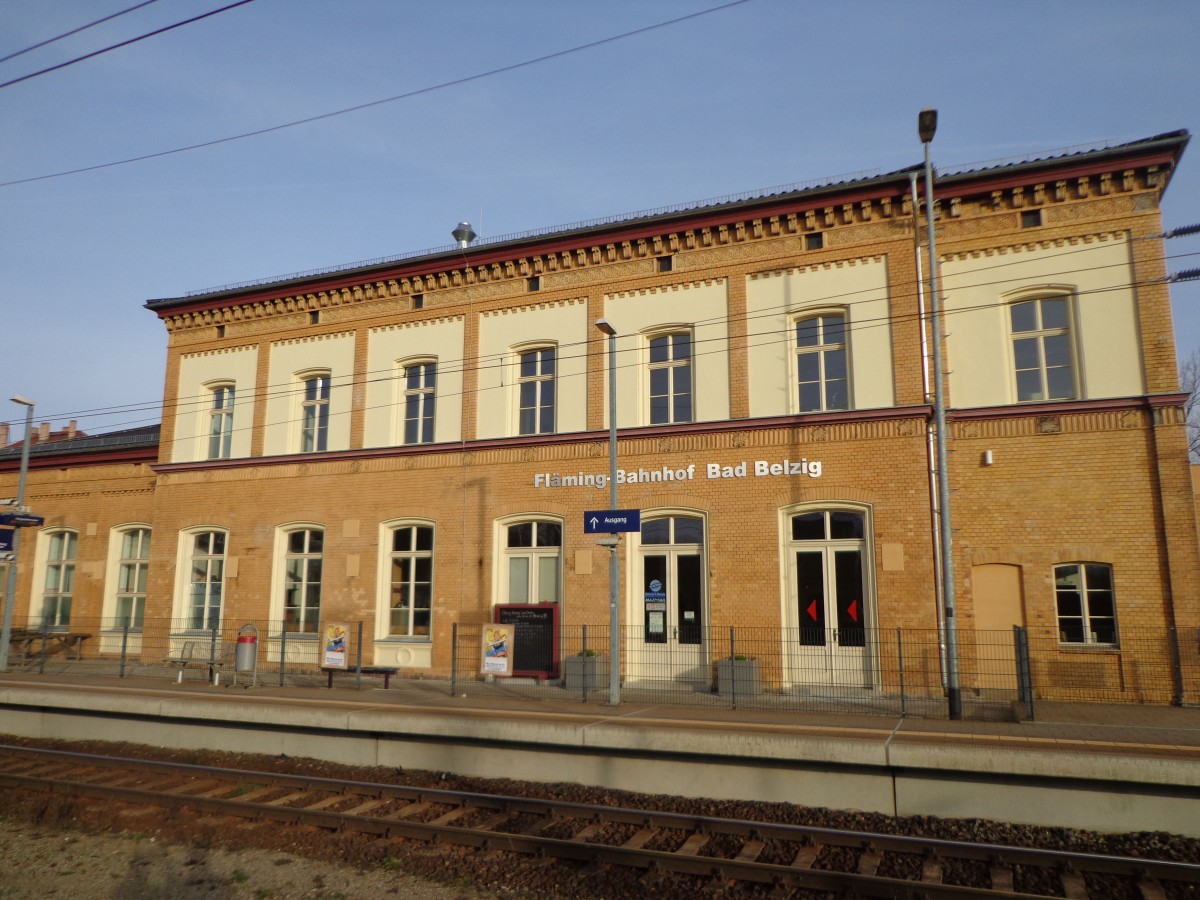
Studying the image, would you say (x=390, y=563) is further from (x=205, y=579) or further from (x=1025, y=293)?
(x=1025, y=293)

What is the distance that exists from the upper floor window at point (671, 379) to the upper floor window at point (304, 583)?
29.5 ft

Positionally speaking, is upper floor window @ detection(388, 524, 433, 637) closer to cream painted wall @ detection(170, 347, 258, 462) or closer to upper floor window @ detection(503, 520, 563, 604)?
upper floor window @ detection(503, 520, 563, 604)

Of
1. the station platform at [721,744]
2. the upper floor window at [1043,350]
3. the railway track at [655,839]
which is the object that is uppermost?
the upper floor window at [1043,350]

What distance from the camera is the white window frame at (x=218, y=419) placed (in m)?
23.3

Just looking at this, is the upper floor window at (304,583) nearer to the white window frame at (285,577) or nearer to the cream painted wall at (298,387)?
the white window frame at (285,577)

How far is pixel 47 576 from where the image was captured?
26.0 meters

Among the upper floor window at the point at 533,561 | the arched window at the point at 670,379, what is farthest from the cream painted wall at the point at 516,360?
the upper floor window at the point at 533,561

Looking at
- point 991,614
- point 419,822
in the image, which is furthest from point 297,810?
point 991,614

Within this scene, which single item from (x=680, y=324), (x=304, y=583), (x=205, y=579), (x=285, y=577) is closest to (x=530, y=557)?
(x=680, y=324)

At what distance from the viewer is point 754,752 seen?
32.8 feet

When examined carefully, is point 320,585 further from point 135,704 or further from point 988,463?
point 988,463

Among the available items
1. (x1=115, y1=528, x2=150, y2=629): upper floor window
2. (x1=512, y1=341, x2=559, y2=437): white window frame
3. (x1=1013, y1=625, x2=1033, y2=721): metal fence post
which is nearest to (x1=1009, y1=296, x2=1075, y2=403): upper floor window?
(x1=1013, y1=625, x2=1033, y2=721): metal fence post

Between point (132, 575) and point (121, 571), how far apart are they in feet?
1.31

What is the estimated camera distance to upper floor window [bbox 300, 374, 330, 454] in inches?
869
